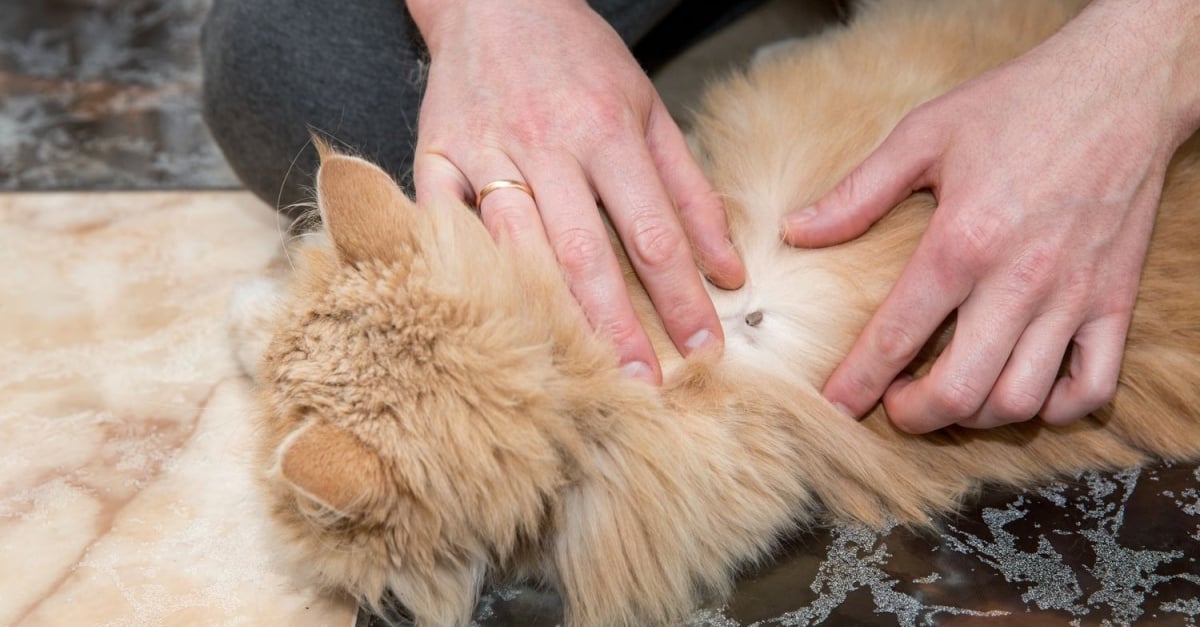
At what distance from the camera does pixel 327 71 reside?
1479 millimetres

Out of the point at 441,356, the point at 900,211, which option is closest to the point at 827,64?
the point at 900,211

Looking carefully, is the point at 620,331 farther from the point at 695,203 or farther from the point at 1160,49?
the point at 1160,49

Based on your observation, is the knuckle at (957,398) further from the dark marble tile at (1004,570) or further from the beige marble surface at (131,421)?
the beige marble surface at (131,421)

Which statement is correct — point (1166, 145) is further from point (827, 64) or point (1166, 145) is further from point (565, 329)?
point (565, 329)

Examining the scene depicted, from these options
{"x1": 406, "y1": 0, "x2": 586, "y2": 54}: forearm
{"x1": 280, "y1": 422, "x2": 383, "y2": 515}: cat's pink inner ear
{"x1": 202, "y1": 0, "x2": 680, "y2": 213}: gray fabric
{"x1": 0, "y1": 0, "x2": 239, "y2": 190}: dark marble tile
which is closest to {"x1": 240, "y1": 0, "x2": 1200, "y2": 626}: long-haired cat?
{"x1": 280, "y1": 422, "x2": 383, "y2": 515}: cat's pink inner ear

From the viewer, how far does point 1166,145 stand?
97cm

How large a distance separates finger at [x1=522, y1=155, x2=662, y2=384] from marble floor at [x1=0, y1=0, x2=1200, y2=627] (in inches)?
11.1

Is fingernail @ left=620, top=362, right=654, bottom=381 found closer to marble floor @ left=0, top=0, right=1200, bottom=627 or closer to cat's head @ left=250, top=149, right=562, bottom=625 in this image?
cat's head @ left=250, top=149, right=562, bottom=625

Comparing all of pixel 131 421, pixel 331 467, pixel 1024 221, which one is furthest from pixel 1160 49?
pixel 131 421

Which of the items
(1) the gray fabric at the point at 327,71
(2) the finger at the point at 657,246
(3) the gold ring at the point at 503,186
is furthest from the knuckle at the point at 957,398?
(1) the gray fabric at the point at 327,71

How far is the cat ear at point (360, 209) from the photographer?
0.90m

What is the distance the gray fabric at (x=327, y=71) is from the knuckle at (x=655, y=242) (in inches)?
25.6

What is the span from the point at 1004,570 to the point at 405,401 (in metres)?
0.65

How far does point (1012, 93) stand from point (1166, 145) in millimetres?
173
